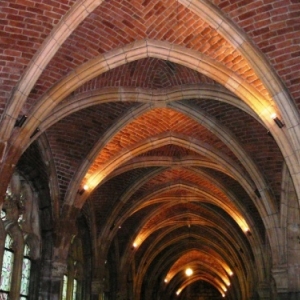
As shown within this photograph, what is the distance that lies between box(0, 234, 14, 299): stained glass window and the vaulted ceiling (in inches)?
58.8

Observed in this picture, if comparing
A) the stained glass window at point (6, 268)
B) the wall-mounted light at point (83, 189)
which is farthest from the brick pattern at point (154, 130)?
the stained glass window at point (6, 268)

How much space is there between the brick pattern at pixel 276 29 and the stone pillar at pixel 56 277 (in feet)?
Answer: 22.4

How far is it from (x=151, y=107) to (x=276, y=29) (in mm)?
4245

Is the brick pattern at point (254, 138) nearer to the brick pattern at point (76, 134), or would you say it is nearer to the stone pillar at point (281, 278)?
the stone pillar at point (281, 278)

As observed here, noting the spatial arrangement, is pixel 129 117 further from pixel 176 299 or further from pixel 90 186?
pixel 176 299


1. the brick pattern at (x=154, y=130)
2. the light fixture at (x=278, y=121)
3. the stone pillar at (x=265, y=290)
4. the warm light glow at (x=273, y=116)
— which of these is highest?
the brick pattern at (x=154, y=130)

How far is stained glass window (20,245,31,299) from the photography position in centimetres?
1205

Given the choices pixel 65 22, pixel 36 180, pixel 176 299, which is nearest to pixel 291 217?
pixel 36 180

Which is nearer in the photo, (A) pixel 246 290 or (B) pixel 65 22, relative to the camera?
(B) pixel 65 22

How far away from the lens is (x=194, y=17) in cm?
914

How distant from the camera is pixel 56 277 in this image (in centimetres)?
1239

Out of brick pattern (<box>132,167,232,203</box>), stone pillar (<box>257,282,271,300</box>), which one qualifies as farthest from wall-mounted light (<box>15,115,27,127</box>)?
stone pillar (<box>257,282,271,300</box>)

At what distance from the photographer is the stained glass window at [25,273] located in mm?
12050

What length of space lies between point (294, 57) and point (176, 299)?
27289mm
